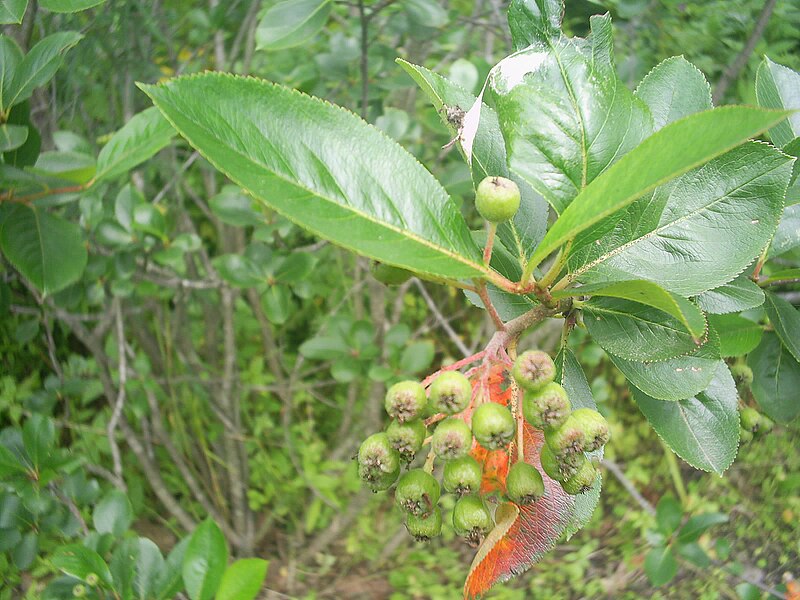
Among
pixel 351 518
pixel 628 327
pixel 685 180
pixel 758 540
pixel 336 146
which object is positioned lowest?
pixel 758 540

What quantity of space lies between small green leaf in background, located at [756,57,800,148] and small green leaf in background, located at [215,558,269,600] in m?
1.19

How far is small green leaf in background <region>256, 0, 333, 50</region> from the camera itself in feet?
4.88

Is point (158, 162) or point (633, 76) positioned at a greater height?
point (633, 76)

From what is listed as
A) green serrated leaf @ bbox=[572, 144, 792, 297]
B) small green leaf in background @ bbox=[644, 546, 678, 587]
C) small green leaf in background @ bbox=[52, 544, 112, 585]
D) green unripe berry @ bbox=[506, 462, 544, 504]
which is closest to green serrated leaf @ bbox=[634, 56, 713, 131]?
green serrated leaf @ bbox=[572, 144, 792, 297]

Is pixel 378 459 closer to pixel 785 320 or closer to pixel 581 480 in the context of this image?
pixel 581 480

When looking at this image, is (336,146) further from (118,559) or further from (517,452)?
(118,559)

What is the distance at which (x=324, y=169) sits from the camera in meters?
0.68

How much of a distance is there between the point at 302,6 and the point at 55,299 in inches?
43.5

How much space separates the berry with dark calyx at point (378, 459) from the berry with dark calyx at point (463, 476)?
61 millimetres

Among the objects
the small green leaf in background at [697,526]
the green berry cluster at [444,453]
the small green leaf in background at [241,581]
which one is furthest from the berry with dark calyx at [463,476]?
the small green leaf in background at [697,526]

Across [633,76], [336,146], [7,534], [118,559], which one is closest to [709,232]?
[336,146]

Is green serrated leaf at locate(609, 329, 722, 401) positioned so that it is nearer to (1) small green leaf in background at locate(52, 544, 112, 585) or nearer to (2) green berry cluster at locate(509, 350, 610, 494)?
(2) green berry cluster at locate(509, 350, 610, 494)

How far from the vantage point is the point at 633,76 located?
2.17 m

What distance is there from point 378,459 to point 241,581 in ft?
2.33
